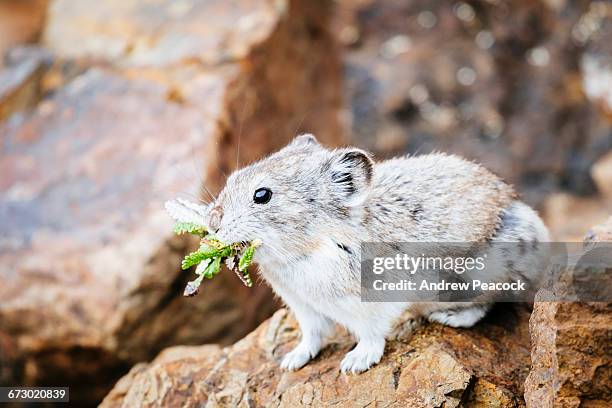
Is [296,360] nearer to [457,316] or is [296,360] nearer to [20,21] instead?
[457,316]

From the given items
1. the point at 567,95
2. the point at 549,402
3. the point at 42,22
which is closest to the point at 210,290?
the point at 549,402

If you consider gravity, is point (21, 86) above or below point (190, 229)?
above

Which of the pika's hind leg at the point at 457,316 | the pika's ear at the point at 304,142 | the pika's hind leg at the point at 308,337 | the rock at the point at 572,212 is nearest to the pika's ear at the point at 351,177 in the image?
the pika's ear at the point at 304,142

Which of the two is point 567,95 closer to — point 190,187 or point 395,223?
point 190,187

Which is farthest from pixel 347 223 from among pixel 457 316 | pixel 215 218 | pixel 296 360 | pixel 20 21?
pixel 20 21

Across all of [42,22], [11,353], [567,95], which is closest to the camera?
[11,353]

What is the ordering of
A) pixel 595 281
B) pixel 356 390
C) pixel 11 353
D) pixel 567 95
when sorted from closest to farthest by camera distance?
1. pixel 595 281
2. pixel 356 390
3. pixel 11 353
4. pixel 567 95

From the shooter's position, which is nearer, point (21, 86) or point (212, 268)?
point (212, 268)
